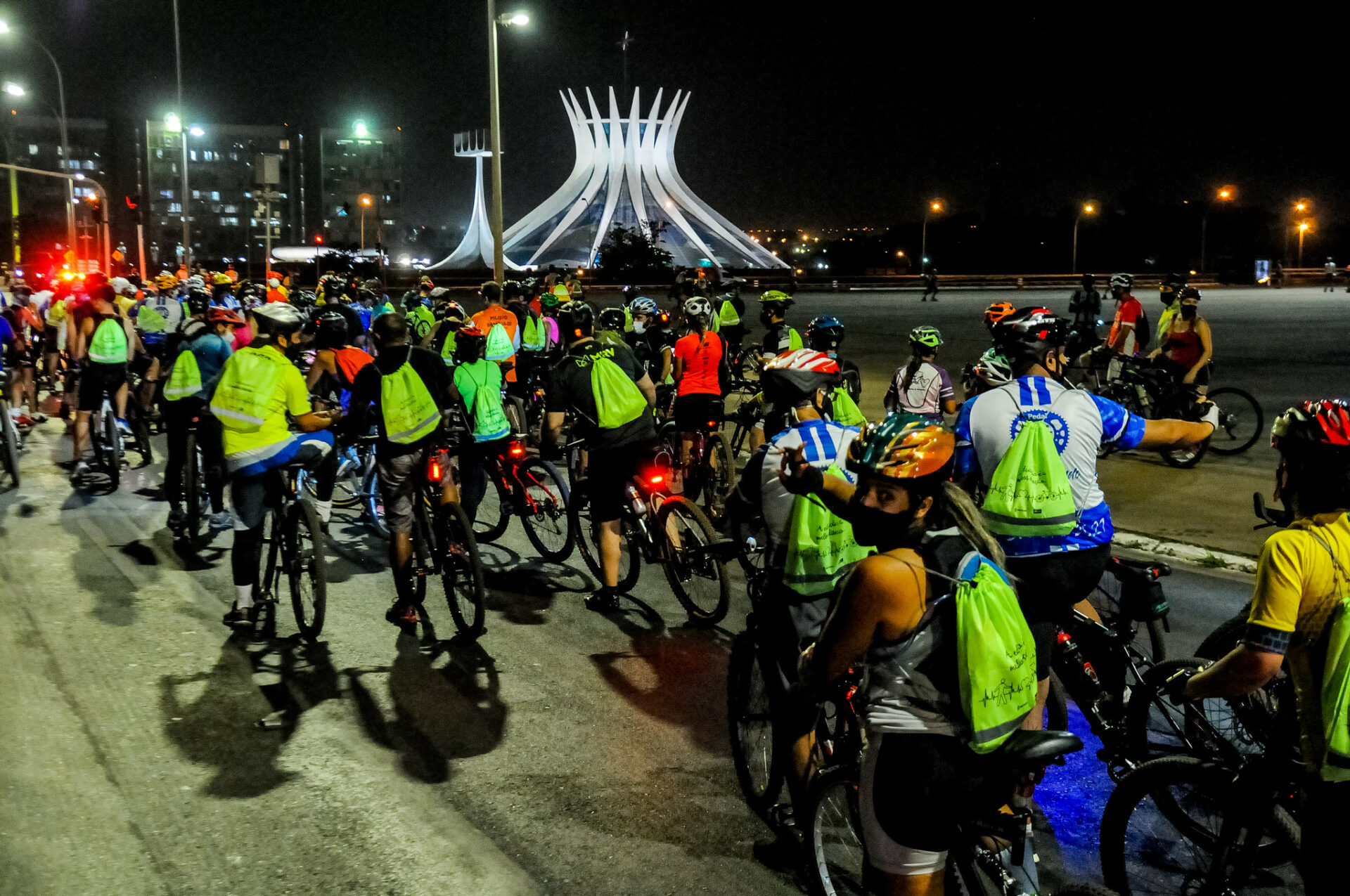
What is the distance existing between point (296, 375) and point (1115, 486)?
26.2 ft

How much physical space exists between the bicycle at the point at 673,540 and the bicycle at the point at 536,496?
1.00 m

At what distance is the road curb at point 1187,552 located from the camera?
858cm

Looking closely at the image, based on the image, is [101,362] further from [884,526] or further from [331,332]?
[884,526]

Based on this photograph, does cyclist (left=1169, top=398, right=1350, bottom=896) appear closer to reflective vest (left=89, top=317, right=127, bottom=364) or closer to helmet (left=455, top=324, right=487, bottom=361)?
helmet (left=455, top=324, right=487, bottom=361)

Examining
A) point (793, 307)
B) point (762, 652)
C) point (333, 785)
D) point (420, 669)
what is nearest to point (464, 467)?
point (420, 669)

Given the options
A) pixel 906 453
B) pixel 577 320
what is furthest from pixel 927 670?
pixel 577 320

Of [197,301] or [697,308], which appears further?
[697,308]

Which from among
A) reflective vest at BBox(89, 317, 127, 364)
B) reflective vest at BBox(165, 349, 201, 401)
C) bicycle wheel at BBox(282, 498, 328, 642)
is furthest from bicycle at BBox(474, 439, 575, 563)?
reflective vest at BBox(89, 317, 127, 364)

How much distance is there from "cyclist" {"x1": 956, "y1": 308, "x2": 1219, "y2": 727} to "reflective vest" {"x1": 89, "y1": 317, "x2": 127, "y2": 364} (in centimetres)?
962

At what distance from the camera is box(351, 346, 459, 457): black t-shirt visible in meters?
6.96

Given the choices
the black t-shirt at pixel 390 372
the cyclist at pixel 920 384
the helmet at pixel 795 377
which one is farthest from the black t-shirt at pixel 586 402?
the helmet at pixel 795 377

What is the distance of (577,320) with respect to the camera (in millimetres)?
7559

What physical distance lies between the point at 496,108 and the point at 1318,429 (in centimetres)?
1992

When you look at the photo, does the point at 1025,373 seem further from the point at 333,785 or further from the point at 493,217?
the point at 493,217
